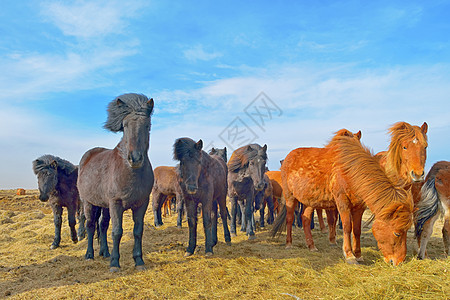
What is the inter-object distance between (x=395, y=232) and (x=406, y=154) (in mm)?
1485

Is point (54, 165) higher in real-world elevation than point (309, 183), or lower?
higher

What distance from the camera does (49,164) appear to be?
8758 millimetres

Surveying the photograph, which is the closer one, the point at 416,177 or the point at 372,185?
the point at 416,177

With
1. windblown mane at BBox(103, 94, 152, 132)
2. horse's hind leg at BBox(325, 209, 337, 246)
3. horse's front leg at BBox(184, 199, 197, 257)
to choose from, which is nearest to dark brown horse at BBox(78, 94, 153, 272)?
windblown mane at BBox(103, 94, 152, 132)

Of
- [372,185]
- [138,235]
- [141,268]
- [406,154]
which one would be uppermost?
[406,154]

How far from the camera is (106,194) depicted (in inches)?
215

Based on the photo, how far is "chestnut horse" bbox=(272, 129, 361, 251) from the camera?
6.36 m

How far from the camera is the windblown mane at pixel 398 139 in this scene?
543 cm

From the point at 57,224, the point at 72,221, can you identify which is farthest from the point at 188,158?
the point at 57,224

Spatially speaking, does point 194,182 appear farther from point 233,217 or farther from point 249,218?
point 233,217

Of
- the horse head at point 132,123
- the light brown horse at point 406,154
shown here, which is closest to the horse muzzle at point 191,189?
the horse head at point 132,123

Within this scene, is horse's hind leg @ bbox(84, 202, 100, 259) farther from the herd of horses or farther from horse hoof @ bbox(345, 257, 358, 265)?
horse hoof @ bbox(345, 257, 358, 265)

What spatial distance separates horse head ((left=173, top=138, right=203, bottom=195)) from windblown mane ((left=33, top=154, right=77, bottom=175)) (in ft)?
16.3

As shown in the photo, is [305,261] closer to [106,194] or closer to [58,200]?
[106,194]
